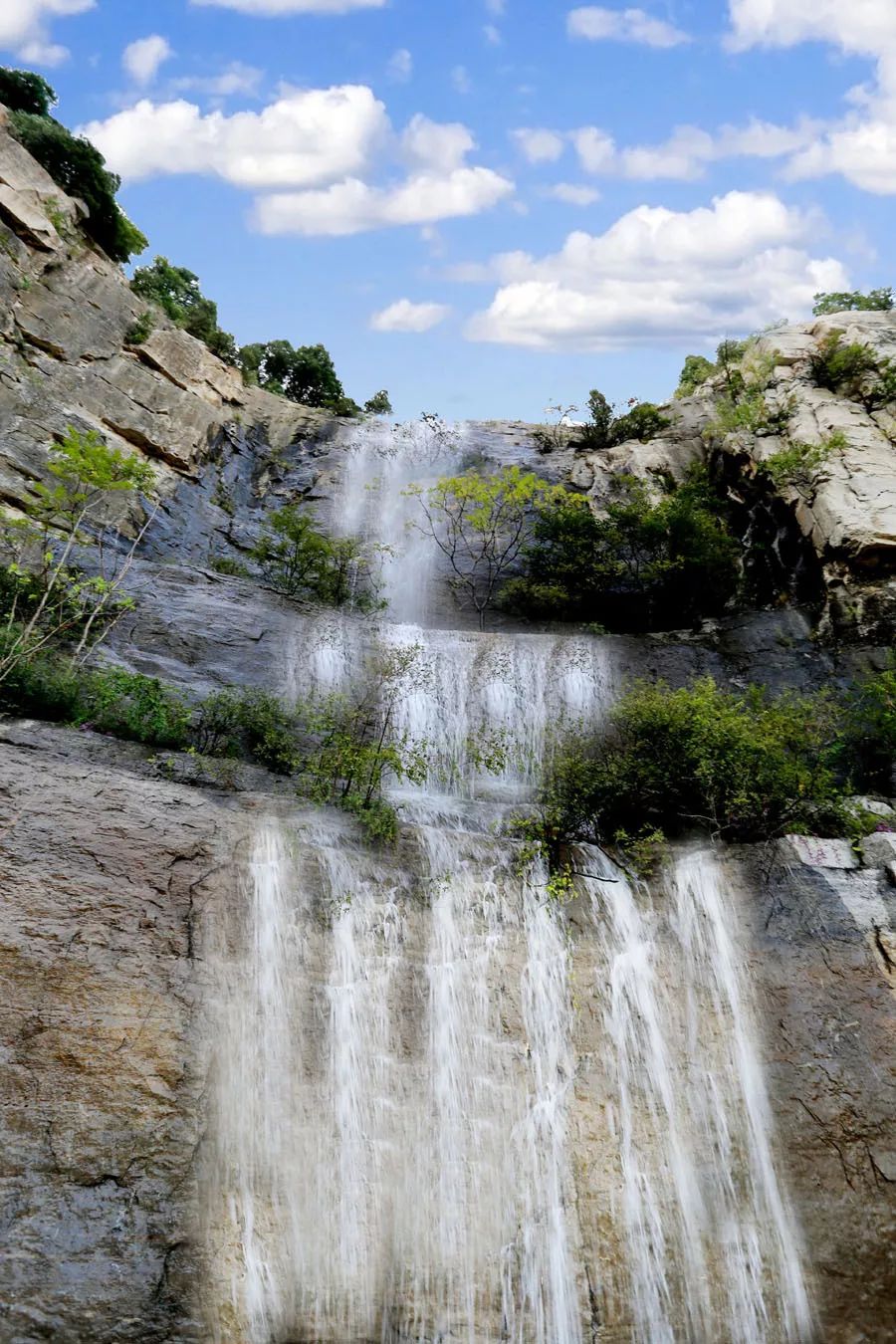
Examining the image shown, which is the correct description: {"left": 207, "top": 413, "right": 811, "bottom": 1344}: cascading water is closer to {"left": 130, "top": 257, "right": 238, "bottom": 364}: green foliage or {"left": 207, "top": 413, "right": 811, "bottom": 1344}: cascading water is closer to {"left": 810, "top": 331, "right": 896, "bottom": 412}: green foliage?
{"left": 810, "top": 331, "right": 896, "bottom": 412}: green foliage

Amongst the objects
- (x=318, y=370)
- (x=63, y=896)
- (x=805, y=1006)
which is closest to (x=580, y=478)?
(x=318, y=370)

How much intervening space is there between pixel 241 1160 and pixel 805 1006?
238 inches

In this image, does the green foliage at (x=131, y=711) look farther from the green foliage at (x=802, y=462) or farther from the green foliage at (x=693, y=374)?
the green foliage at (x=693, y=374)

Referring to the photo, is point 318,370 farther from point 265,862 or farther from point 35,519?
point 265,862

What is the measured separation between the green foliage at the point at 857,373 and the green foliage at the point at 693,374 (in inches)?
239

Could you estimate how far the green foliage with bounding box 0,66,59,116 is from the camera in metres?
23.4

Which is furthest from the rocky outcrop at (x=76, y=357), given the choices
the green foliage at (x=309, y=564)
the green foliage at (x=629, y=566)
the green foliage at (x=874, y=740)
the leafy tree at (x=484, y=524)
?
the green foliage at (x=874, y=740)

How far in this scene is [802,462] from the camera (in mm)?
19312

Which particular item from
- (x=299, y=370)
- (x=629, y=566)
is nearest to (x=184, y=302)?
(x=299, y=370)

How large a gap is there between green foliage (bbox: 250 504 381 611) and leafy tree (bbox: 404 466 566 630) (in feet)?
9.20

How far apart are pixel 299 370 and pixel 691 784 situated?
2476cm

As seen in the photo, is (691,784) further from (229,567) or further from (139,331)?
(139,331)

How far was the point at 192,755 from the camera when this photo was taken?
12016 millimetres

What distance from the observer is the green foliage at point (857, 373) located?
825 inches
